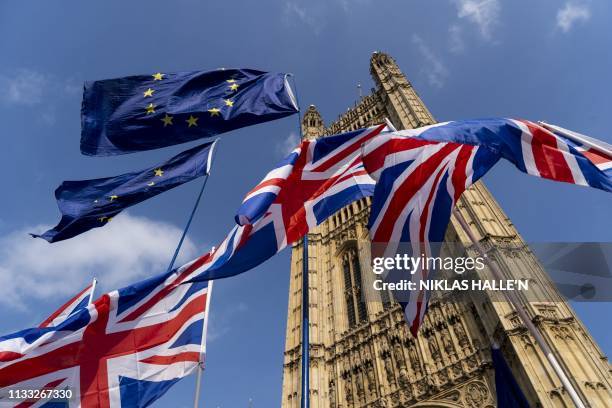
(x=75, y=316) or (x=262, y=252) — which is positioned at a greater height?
(x=262, y=252)

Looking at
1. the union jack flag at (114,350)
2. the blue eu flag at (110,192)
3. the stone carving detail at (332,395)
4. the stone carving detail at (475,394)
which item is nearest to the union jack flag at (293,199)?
the union jack flag at (114,350)

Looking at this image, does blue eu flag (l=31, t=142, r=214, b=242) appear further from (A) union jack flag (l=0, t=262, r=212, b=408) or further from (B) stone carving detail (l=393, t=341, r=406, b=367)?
(B) stone carving detail (l=393, t=341, r=406, b=367)

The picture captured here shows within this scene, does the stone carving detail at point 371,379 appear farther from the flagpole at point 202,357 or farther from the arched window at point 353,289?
the flagpole at point 202,357

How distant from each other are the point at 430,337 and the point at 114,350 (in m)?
18.0

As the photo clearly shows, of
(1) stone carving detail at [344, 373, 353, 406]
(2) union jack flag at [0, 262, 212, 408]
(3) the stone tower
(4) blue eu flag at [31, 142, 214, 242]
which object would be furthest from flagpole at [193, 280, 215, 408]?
(1) stone carving detail at [344, 373, 353, 406]

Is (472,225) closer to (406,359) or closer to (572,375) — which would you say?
(406,359)

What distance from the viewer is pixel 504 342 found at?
17141mm

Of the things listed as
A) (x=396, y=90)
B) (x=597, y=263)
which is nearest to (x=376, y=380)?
(x=597, y=263)

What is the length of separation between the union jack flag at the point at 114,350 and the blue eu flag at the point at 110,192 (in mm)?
2261

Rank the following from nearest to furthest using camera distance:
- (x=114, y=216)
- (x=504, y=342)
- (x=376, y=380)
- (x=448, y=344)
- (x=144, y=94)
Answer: (x=114, y=216), (x=144, y=94), (x=504, y=342), (x=448, y=344), (x=376, y=380)

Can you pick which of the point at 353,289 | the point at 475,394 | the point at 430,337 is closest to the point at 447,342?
the point at 430,337

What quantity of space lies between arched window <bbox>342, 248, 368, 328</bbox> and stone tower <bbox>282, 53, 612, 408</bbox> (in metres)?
0.09

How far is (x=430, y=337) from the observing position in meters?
22.6

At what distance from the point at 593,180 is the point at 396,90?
109 feet
